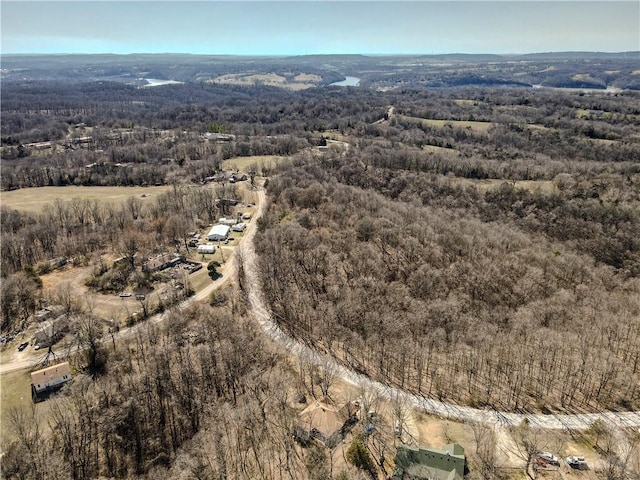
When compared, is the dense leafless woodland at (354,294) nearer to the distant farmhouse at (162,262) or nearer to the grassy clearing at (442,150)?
the grassy clearing at (442,150)

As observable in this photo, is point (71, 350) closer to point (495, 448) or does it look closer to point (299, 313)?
point (299, 313)

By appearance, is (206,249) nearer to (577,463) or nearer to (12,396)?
(12,396)

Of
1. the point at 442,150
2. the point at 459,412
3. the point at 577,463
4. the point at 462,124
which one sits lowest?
the point at 459,412

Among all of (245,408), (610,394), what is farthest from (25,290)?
(610,394)

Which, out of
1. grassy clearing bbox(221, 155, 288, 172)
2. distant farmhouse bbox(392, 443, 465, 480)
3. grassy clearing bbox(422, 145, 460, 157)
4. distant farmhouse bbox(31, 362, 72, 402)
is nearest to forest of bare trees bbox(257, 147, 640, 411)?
distant farmhouse bbox(392, 443, 465, 480)

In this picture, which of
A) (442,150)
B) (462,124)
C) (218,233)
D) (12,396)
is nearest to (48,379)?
(12,396)

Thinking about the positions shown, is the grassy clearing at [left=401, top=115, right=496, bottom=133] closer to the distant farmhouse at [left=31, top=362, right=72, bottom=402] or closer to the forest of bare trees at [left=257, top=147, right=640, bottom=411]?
the forest of bare trees at [left=257, top=147, right=640, bottom=411]
